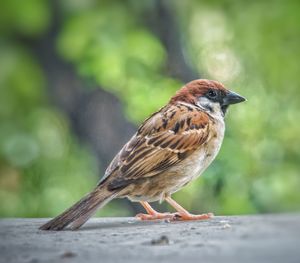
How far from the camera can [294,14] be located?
6.77 metres

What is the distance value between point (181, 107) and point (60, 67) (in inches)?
130

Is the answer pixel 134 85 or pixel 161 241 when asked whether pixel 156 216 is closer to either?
pixel 161 241

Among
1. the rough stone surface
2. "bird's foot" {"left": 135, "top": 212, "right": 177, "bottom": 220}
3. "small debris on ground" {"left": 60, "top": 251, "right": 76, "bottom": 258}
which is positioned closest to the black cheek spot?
"bird's foot" {"left": 135, "top": 212, "right": 177, "bottom": 220}

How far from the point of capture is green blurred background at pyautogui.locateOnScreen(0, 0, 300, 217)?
5.93 metres

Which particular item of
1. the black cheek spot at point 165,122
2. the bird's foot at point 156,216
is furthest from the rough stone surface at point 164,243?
the black cheek spot at point 165,122

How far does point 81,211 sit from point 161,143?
803 mm

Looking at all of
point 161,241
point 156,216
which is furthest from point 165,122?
point 161,241

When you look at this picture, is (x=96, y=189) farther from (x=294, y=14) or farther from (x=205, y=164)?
(x=294, y=14)

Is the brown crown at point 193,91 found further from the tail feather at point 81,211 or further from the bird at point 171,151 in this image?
the tail feather at point 81,211

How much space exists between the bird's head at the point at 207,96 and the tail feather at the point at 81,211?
0.92 metres

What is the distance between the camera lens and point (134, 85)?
20.2 feet

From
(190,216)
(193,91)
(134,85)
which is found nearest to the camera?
(190,216)

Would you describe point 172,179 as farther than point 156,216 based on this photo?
Yes

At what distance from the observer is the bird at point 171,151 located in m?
3.81
